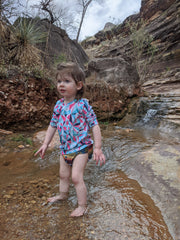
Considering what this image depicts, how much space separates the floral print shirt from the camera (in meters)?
1.40

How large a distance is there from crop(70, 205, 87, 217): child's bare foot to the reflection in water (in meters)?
0.05

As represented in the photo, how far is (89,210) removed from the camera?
1.25 metres

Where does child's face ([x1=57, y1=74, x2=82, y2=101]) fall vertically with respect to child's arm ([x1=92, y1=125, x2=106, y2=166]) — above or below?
above

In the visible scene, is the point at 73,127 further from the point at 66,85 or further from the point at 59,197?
the point at 59,197

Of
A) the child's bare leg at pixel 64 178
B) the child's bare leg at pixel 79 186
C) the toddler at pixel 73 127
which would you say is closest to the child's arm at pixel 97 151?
the toddler at pixel 73 127

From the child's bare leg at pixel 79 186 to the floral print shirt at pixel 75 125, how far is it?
107mm

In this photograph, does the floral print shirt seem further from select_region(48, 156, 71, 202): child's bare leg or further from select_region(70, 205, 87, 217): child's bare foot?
select_region(70, 205, 87, 217): child's bare foot

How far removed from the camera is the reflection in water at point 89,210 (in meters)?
1.01

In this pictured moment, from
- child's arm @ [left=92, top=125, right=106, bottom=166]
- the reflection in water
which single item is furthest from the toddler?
the reflection in water

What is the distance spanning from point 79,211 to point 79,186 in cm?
18

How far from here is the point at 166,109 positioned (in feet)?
15.1

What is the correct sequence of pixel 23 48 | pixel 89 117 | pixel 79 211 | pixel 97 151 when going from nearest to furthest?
pixel 79 211
pixel 97 151
pixel 89 117
pixel 23 48

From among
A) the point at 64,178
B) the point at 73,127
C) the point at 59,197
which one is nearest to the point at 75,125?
the point at 73,127

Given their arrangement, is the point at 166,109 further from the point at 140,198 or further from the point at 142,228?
the point at 142,228
